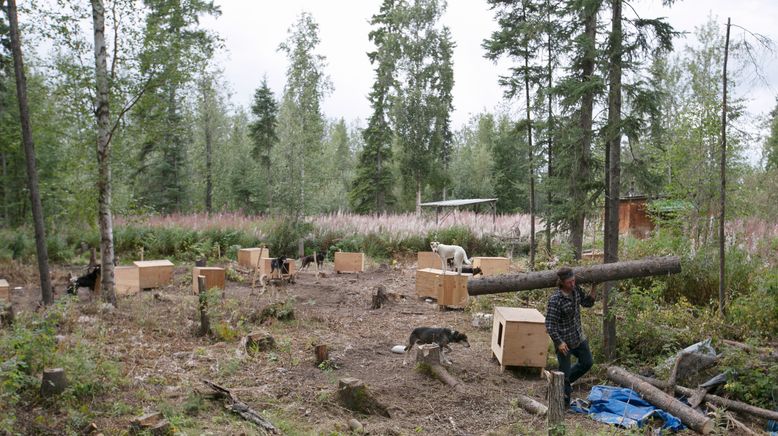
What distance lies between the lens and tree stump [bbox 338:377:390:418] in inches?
205

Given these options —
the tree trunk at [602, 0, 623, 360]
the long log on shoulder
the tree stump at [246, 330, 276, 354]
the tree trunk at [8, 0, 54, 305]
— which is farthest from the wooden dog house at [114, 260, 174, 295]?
the tree trunk at [602, 0, 623, 360]

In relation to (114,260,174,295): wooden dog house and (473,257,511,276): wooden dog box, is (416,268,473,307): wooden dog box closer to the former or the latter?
(473,257,511,276): wooden dog box

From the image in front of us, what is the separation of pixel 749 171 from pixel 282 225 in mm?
14262

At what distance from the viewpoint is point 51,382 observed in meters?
4.70

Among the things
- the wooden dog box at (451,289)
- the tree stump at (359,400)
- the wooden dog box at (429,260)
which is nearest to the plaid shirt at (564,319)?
the tree stump at (359,400)

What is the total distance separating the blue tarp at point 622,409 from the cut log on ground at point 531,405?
0.48 meters

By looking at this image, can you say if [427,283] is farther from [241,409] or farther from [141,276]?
[241,409]

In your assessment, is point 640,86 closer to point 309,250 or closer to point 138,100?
point 138,100

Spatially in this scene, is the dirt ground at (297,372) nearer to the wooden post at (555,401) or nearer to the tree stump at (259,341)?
the tree stump at (259,341)

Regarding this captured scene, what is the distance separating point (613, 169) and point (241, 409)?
5241 mm

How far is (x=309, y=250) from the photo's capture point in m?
18.3

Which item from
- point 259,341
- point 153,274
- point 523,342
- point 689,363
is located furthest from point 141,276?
point 689,363

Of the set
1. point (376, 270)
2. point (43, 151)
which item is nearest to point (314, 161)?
point (376, 270)

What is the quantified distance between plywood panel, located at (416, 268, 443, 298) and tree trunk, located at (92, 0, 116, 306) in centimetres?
580
